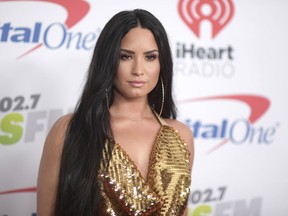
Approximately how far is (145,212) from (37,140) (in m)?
0.84

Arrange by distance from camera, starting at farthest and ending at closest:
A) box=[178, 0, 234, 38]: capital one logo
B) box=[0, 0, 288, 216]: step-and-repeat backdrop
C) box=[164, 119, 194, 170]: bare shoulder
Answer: box=[178, 0, 234, 38]: capital one logo < box=[0, 0, 288, 216]: step-and-repeat backdrop < box=[164, 119, 194, 170]: bare shoulder

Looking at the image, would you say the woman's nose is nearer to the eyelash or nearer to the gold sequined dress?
the eyelash

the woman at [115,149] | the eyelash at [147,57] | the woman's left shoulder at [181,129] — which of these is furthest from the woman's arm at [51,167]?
the woman's left shoulder at [181,129]

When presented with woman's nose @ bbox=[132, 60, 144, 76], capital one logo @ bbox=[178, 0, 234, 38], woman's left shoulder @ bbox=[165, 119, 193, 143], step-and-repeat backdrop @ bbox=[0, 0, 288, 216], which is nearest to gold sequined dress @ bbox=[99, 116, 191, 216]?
woman's left shoulder @ bbox=[165, 119, 193, 143]

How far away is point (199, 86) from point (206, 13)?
0.38 m

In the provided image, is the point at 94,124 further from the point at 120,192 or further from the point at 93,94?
the point at 120,192

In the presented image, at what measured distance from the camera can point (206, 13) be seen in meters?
2.42

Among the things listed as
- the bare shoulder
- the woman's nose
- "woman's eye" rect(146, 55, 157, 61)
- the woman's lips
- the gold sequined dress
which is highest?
"woman's eye" rect(146, 55, 157, 61)

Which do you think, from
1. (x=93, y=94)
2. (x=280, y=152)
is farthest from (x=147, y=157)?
(x=280, y=152)

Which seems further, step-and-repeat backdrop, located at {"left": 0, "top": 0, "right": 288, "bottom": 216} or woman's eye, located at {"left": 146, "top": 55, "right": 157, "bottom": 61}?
step-and-repeat backdrop, located at {"left": 0, "top": 0, "right": 288, "bottom": 216}

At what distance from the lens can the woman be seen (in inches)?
55.4

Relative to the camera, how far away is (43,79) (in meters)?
2.08

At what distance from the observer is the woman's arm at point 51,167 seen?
4.69ft

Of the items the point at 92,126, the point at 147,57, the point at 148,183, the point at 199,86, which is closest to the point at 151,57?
the point at 147,57
